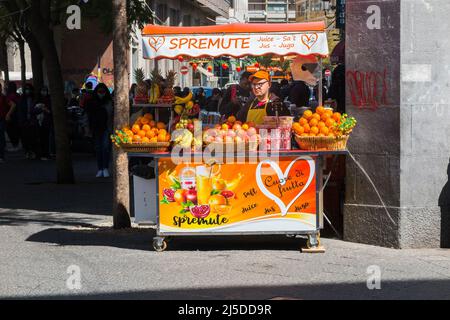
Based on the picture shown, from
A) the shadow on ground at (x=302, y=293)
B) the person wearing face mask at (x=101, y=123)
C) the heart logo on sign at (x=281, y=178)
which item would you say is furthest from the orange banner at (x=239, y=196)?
the person wearing face mask at (x=101, y=123)

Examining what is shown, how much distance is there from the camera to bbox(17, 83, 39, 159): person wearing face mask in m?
23.0

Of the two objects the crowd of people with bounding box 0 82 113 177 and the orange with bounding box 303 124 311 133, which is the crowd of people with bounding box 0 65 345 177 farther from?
the orange with bounding box 303 124 311 133

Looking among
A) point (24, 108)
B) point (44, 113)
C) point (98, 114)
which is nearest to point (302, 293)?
point (98, 114)

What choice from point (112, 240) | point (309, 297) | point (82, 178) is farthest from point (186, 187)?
point (82, 178)

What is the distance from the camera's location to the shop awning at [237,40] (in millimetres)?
9922

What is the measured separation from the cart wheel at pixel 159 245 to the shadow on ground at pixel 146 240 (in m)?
0.20

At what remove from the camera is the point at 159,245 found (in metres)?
10.1

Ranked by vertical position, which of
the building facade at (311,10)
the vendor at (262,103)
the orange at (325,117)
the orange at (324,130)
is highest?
the building facade at (311,10)

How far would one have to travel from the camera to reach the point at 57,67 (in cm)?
1662

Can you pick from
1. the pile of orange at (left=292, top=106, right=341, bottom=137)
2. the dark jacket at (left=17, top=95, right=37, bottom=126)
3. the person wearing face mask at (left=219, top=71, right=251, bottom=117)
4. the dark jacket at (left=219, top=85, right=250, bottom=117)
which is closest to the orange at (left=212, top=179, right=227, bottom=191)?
the pile of orange at (left=292, top=106, right=341, bottom=137)

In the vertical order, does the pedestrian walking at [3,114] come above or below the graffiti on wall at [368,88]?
below

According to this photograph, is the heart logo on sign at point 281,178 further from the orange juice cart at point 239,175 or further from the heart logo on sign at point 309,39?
the heart logo on sign at point 309,39

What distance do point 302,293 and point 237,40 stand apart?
3269 mm

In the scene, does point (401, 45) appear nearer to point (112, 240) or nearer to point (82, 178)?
point (112, 240)
